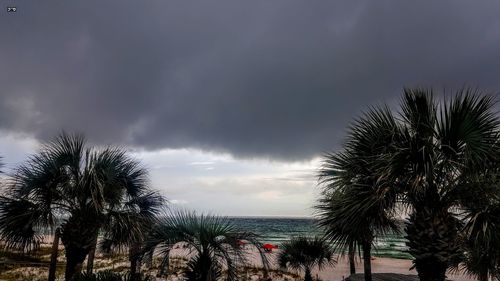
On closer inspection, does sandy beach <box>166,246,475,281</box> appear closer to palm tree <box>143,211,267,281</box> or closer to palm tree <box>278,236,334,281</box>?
palm tree <box>278,236,334,281</box>

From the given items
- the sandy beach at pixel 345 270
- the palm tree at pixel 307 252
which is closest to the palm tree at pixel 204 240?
the palm tree at pixel 307 252

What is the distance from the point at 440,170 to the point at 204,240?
17.1 feet

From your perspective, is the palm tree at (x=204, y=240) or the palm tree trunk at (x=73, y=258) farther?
the palm tree trunk at (x=73, y=258)

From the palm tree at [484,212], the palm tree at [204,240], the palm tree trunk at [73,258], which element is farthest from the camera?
the palm tree trunk at [73,258]

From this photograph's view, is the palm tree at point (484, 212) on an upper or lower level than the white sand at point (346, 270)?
upper

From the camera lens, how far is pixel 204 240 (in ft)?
25.7

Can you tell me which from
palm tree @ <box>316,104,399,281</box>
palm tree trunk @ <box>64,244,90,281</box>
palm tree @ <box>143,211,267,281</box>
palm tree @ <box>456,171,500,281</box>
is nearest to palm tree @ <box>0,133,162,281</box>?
palm tree trunk @ <box>64,244,90,281</box>

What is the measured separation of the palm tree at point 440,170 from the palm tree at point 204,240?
10.9 ft

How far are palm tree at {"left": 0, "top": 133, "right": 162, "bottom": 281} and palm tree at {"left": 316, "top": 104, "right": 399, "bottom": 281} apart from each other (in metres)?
6.24

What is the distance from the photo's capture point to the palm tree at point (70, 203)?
1093 cm

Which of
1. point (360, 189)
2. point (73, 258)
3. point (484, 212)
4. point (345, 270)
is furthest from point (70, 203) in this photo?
point (345, 270)

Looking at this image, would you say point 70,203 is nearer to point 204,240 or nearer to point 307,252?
point 204,240

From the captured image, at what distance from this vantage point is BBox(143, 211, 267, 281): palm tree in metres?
7.85

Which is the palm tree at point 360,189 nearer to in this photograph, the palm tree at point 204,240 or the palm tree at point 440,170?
the palm tree at point 440,170
